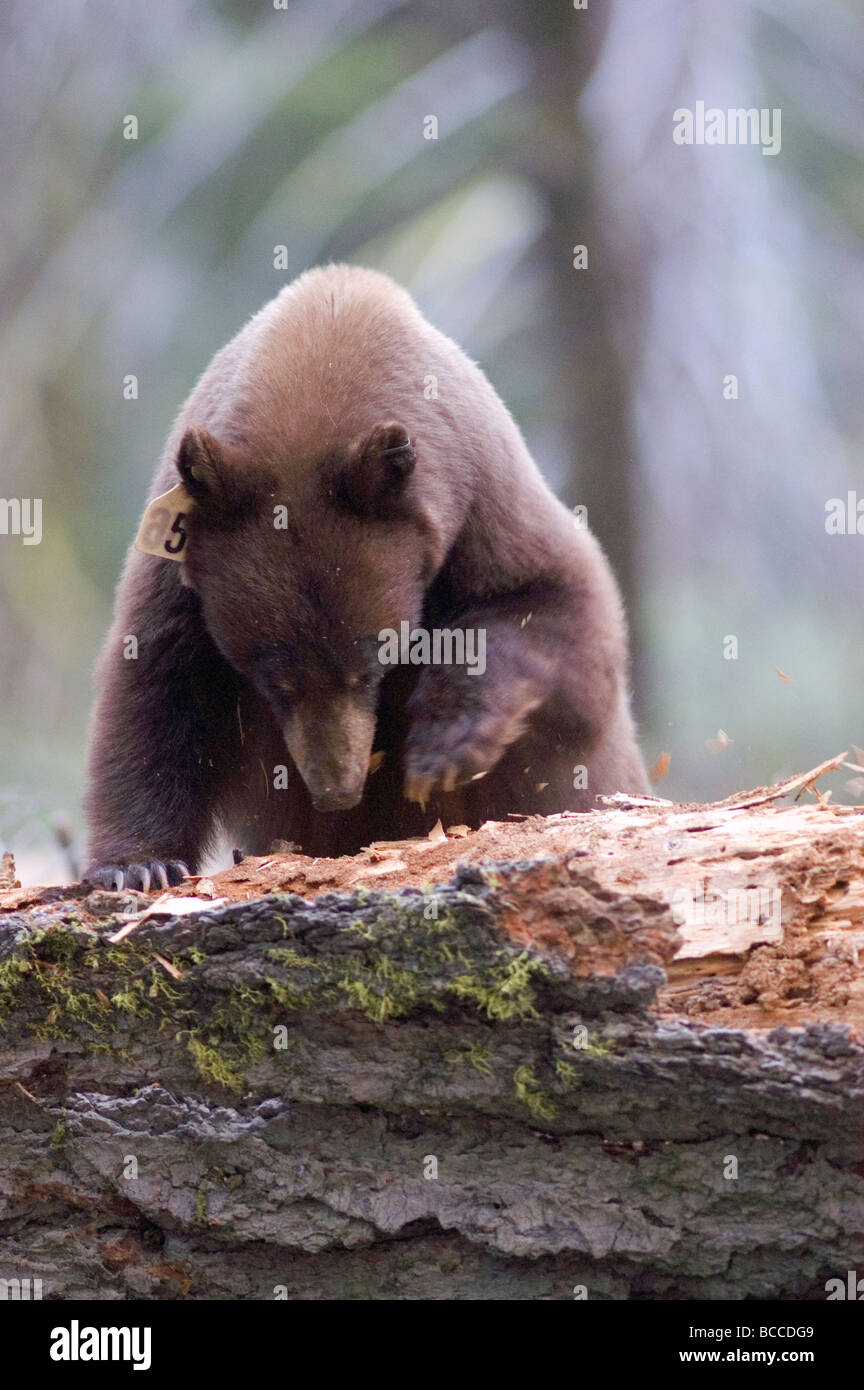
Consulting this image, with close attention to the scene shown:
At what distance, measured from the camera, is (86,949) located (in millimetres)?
2480

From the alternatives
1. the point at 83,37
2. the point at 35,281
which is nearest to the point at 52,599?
the point at 35,281

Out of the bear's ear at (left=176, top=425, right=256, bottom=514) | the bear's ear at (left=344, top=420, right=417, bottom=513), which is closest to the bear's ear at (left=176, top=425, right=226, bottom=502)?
the bear's ear at (left=176, top=425, right=256, bottom=514)

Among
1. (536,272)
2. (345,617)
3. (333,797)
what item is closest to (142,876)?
(333,797)

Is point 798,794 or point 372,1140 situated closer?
point 372,1140

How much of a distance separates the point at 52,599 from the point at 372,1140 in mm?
6347

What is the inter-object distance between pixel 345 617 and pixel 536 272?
565 cm

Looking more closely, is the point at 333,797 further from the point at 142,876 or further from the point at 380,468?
the point at 380,468

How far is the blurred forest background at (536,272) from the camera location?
790cm

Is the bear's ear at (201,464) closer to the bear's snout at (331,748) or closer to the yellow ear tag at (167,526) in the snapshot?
the yellow ear tag at (167,526)

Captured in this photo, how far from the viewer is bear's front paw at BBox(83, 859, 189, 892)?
128 inches

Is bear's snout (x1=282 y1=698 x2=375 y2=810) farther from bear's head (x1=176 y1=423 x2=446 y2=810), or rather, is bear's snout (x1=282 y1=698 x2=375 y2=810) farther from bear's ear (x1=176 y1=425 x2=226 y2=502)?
bear's ear (x1=176 y1=425 x2=226 y2=502)

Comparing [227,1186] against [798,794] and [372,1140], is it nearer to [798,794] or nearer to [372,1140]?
[372,1140]

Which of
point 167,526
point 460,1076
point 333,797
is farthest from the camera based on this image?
point 167,526

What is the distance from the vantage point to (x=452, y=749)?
341 centimetres
